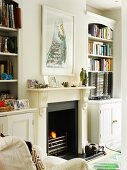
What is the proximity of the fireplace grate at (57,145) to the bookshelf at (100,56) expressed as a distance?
1.15 meters

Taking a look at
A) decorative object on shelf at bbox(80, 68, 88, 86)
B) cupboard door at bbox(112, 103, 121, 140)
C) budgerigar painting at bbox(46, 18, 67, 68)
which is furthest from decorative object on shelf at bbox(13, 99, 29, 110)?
cupboard door at bbox(112, 103, 121, 140)

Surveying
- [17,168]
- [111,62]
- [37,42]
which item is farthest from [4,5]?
[111,62]

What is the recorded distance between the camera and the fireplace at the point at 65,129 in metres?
4.83

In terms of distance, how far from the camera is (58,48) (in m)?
4.62

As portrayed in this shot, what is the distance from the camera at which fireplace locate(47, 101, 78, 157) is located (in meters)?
4.83

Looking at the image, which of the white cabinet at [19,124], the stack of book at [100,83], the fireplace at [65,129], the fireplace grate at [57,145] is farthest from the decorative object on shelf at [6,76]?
the stack of book at [100,83]

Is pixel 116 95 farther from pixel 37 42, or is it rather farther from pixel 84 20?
pixel 37 42

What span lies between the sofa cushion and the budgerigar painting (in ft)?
8.48

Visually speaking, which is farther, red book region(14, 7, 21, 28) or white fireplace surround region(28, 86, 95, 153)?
white fireplace surround region(28, 86, 95, 153)

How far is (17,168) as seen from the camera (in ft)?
6.13

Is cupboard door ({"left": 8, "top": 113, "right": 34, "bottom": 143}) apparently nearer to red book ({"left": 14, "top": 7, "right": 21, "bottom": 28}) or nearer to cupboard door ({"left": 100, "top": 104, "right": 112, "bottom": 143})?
red book ({"left": 14, "top": 7, "right": 21, "bottom": 28})

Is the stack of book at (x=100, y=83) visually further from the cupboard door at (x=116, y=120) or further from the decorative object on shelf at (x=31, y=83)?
the decorative object on shelf at (x=31, y=83)

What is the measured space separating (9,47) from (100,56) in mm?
2536

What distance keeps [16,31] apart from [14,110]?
1.12 m
